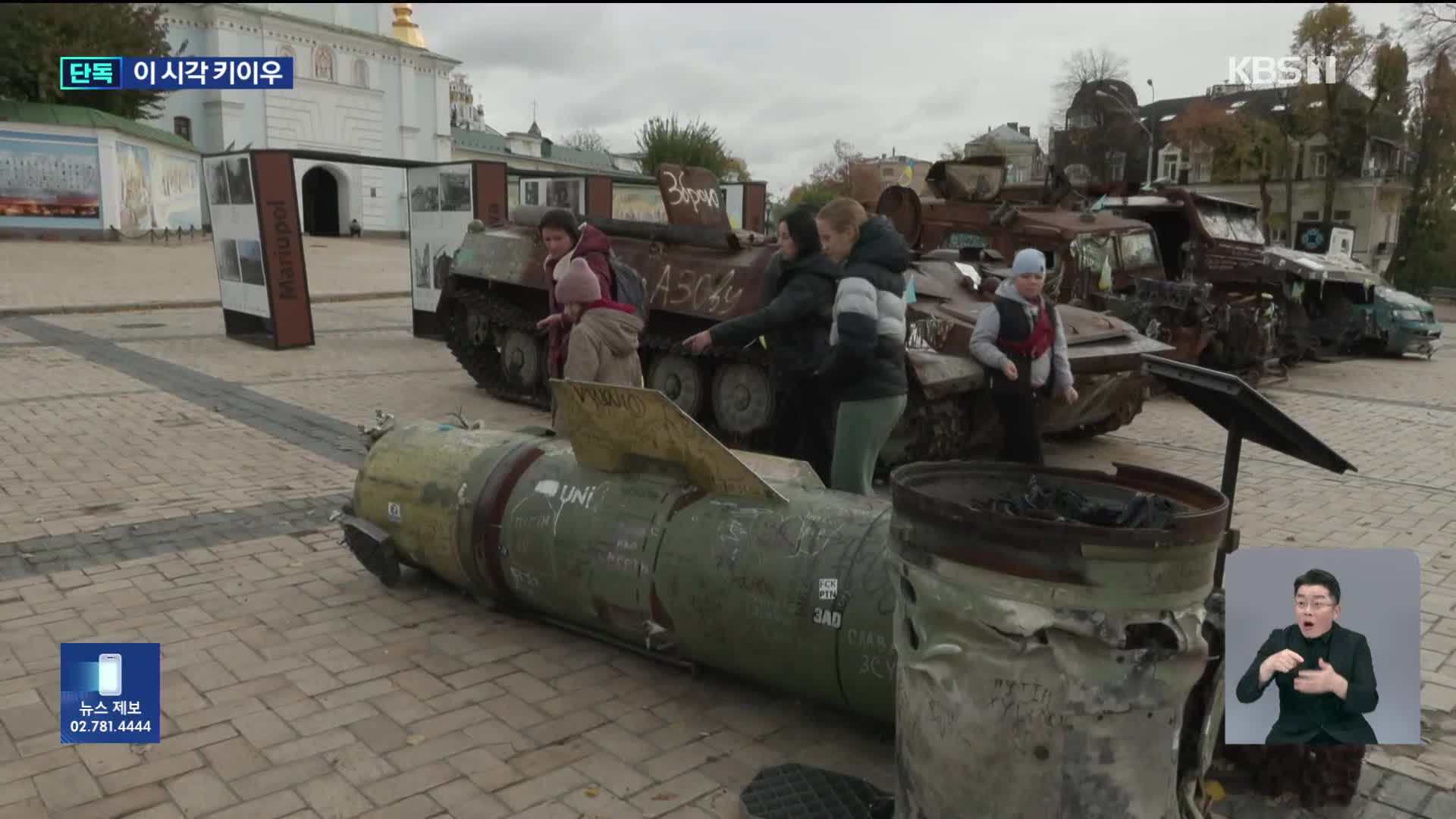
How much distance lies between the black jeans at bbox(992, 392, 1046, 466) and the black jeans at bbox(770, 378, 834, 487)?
1184 mm

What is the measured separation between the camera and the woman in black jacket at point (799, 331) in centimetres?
477

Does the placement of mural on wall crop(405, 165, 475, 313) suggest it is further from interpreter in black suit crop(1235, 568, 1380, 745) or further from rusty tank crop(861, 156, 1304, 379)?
interpreter in black suit crop(1235, 568, 1380, 745)

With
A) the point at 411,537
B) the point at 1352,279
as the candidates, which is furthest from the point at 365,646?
the point at 1352,279

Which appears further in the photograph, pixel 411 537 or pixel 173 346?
pixel 173 346

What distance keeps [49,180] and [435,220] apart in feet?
64.3

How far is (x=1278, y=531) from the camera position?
244 inches

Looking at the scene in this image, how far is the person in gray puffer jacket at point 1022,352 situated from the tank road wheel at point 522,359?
540 cm

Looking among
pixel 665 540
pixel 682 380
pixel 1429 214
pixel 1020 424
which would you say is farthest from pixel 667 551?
pixel 1429 214

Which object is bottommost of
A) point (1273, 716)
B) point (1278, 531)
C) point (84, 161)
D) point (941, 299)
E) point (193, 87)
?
point (1278, 531)

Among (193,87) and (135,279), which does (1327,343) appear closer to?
(135,279)

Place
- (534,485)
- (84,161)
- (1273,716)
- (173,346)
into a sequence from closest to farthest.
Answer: (1273,716) < (534,485) < (173,346) < (84,161)

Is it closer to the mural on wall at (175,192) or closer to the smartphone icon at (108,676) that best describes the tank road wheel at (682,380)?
the smartphone icon at (108,676)

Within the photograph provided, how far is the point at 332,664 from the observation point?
4059mm

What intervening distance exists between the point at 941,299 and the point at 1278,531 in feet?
9.15
